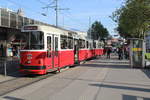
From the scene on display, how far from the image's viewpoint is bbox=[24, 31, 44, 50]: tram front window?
1273 cm

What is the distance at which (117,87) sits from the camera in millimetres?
10078

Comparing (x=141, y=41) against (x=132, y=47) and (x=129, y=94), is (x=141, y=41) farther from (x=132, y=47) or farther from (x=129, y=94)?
(x=129, y=94)

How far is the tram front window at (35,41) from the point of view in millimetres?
12734

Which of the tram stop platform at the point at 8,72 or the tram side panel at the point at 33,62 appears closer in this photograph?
the tram side panel at the point at 33,62

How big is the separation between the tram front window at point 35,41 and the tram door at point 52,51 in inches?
25.6

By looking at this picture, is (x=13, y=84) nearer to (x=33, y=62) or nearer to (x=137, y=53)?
(x=33, y=62)

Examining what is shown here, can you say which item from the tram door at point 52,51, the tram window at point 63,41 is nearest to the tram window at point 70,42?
the tram window at point 63,41

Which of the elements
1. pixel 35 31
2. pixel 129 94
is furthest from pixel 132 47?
pixel 129 94

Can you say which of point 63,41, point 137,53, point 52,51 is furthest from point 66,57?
point 137,53

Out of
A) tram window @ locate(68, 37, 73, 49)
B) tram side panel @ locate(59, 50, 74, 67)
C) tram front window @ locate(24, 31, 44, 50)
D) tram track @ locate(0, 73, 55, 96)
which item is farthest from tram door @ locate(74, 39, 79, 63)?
tram track @ locate(0, 73, 55, 96)

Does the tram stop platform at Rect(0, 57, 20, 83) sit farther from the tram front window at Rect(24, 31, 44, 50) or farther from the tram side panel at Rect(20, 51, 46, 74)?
the tram front window at Rect(24, 31, 44, 50)

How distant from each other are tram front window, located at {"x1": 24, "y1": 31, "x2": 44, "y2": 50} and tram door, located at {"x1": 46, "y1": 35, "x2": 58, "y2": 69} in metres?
0.65

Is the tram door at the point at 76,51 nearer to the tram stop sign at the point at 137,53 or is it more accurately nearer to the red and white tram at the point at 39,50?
the tram stop sign at the point at 137,53

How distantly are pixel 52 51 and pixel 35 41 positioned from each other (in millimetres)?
1445
